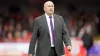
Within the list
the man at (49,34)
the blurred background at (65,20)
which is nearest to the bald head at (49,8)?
the man at (49,34)

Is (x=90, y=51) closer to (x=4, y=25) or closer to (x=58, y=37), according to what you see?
(x=4, y=25)

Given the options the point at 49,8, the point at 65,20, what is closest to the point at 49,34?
the point at 49,8

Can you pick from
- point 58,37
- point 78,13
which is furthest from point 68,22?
point 58,37

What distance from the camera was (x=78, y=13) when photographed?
12.4 m

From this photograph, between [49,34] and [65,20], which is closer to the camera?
[49,34]

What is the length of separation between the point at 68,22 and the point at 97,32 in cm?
94

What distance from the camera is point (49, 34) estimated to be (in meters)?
6.76

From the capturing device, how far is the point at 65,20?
1222 cm

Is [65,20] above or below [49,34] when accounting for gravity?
above

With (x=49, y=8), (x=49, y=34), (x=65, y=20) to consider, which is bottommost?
(x=49, y=34)

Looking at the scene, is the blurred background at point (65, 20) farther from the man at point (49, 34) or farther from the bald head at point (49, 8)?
the bald head at point (49, 8)

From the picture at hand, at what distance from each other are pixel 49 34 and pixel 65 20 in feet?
18.0

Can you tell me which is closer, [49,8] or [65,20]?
[49,8]

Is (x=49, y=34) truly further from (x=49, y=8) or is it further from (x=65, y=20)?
(x=65, y=20)
